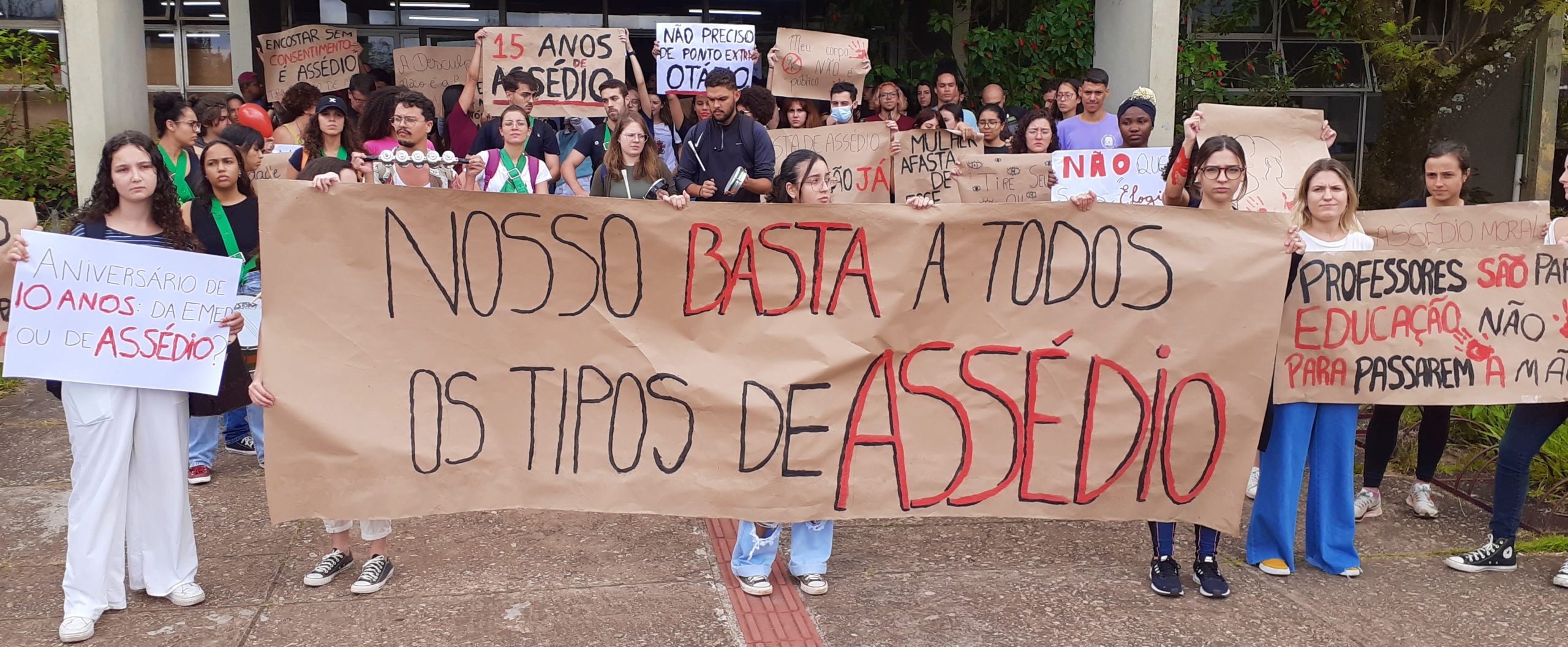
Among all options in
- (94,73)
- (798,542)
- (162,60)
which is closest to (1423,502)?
(798,542)

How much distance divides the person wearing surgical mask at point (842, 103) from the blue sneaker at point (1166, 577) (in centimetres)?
505

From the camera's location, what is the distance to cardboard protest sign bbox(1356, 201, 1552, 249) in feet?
15.9

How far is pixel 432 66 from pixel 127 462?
689 centimetres

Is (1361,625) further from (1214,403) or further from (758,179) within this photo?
(758,179)

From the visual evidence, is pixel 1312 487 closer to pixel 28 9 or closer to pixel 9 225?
pixel 9 225

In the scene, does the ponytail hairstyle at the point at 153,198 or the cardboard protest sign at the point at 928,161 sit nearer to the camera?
the ponytail hairstyle at the point at 153,198

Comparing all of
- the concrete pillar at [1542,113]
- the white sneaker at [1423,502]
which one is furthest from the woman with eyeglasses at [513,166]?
the concrete pillar at [1542,113]

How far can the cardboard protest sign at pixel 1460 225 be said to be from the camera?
15.9 ft

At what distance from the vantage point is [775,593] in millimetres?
4262

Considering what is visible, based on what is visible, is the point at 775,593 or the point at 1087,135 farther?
the point at 1087,135

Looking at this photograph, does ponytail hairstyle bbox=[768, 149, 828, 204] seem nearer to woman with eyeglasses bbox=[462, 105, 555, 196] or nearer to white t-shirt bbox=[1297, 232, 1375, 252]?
white t-shirt bbox=[1297, 232, 1375, 252]

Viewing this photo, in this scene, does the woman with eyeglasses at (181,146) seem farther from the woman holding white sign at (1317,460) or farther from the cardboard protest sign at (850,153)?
the woman holding white sign at (1317,460)

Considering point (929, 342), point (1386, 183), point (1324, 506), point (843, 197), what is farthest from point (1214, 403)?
point (1386, 183)

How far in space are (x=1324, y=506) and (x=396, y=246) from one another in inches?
126
